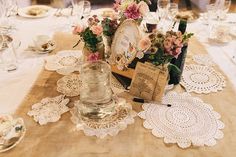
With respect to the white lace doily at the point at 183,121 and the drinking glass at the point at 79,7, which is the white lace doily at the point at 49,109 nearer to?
the white lace doily at the point at 183,121

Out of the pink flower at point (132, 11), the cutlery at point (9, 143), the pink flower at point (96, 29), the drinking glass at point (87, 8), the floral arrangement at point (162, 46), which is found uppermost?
the pink flower at point (132, 11)

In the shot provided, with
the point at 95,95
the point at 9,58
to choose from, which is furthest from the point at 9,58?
the point at 95,95

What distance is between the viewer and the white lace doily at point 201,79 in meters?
1.12

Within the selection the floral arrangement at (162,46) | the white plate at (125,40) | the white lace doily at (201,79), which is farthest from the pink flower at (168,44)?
the white lace doily at (201,79)

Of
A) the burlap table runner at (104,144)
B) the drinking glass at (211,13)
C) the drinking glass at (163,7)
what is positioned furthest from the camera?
the drinking glass at (211,13)

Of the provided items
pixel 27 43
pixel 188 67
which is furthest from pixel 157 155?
pixel 27 43

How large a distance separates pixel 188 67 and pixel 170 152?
53 cm

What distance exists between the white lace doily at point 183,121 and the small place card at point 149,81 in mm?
43

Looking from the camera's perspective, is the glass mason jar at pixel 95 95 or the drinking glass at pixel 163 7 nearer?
the glass mason jar at pixel 95 95

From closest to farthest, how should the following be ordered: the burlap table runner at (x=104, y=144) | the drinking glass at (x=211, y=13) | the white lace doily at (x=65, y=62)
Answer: the burlap table runner at (x=104, y=144), the white lace doily at (x=65, y=62), the drinking glass at (x=211, y=13)

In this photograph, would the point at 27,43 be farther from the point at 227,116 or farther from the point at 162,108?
the point at 227,116

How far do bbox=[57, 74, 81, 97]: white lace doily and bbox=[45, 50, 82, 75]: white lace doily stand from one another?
0.16 ft

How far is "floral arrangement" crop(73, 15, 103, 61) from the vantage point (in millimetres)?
1049

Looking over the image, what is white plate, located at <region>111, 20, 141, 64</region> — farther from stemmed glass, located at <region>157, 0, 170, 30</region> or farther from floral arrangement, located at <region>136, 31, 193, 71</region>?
stemmed glass, located at <region>157, 0, 170, 30</region>
